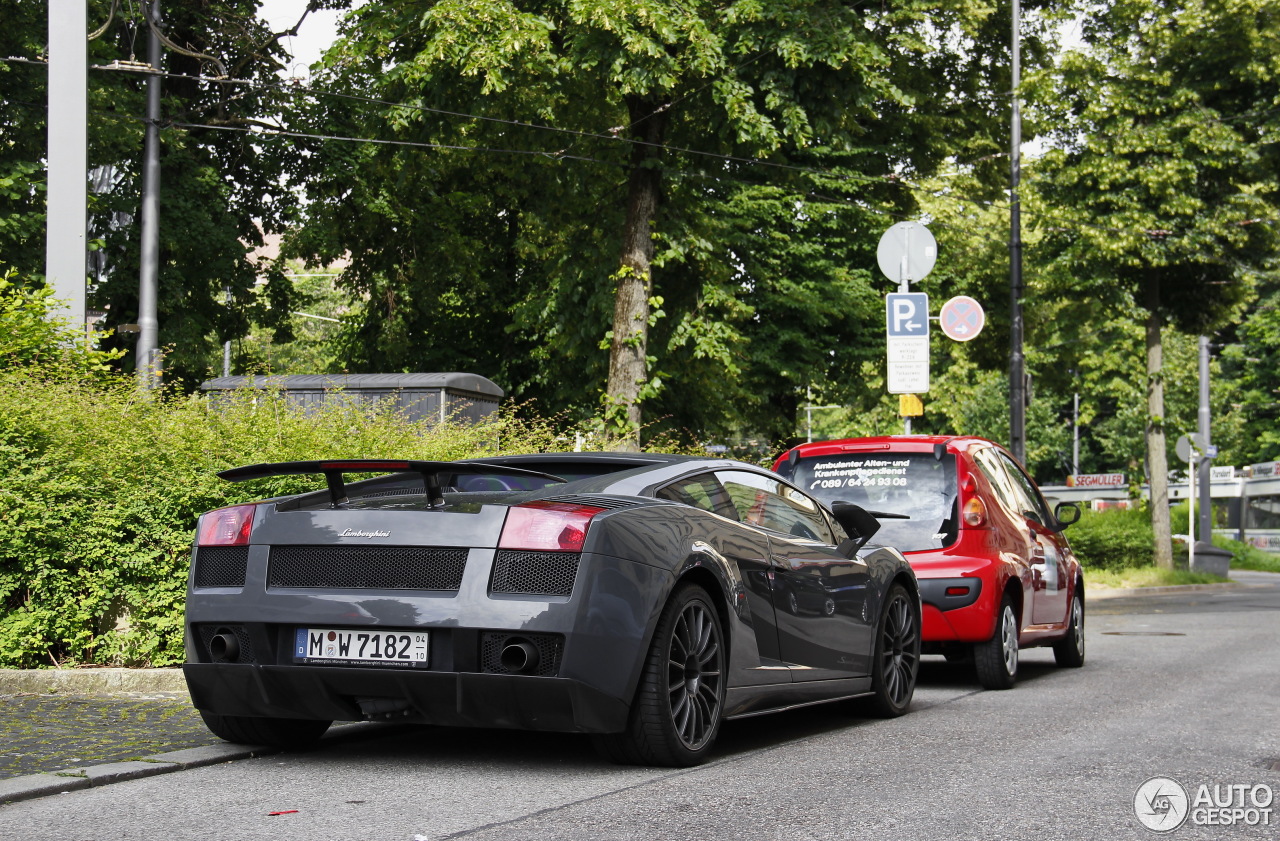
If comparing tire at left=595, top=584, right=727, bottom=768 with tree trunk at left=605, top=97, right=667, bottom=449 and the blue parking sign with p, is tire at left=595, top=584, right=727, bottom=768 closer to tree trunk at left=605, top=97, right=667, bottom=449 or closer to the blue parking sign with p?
the blue parking sign with p

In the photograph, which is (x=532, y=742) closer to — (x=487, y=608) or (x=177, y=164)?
(x=487, y=608)

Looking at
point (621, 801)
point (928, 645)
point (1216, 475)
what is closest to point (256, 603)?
point (621, 801)

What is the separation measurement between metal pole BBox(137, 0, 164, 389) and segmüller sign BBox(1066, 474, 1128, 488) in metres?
58.9

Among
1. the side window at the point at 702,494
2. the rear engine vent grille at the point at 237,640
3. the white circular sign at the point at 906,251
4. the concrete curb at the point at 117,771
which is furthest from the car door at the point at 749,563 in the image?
the white circular sign at the point at 906,251

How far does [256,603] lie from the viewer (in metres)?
6.01

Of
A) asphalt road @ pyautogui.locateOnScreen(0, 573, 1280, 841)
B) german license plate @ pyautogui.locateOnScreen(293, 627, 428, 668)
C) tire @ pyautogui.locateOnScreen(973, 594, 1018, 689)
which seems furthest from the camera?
A: tire @ pyautogui.locateOnScreen(973, 594, 1018, 689)

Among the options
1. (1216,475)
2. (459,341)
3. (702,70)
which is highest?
(702,70)

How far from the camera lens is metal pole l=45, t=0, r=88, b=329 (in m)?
12.3

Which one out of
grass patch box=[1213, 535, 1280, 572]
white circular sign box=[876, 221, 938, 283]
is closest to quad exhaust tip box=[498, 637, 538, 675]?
white circular sign box=[876, 221, 938, 283]

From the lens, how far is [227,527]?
6258mm

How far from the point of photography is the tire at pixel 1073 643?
39.2 ft

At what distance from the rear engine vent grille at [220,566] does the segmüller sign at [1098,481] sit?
231 feet

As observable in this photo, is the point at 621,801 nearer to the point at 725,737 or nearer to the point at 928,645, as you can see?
the point at 725,737

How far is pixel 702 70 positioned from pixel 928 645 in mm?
10006
